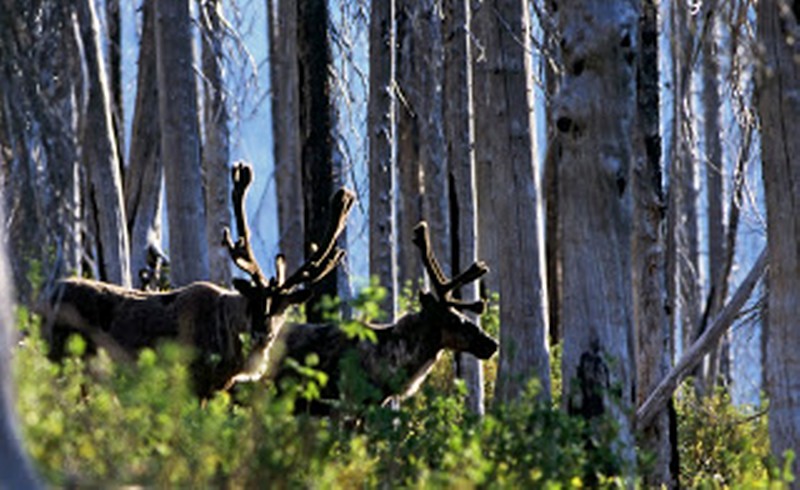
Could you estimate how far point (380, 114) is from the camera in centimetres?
1329

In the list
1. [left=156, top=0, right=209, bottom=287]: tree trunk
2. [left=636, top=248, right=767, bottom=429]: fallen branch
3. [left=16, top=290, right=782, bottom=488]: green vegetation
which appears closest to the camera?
[left=16, top=290, right=782, bottom=488]: green vegetation

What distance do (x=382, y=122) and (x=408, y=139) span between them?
11.1 m

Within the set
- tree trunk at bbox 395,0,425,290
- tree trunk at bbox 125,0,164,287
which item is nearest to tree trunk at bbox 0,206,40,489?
tree trunk at bbox 395,0,425,290

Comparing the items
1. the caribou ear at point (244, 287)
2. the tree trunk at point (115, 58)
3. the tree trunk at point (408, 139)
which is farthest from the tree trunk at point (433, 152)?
the caribou ear at point (244, 287)

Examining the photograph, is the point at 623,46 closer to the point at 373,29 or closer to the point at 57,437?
the point at 57,437

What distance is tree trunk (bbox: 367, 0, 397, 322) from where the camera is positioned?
43.7 ft

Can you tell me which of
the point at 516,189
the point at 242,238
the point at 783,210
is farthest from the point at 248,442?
the point at 242,238

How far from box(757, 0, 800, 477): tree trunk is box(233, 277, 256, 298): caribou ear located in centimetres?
393

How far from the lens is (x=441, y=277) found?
11914 millimetres

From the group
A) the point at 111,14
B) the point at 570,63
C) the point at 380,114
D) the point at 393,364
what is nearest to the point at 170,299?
the point at 393,364

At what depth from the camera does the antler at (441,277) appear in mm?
11414

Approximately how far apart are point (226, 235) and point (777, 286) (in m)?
4.30

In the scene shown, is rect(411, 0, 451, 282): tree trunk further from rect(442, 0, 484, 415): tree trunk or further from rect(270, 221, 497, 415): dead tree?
rect(270, 221, 497, 415): dead tree

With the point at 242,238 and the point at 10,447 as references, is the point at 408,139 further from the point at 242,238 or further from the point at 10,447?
the point at 10,447
